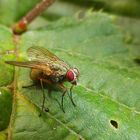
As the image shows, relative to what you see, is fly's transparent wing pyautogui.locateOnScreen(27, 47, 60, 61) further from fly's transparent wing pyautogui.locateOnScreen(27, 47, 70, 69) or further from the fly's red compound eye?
the fly's red compound eye

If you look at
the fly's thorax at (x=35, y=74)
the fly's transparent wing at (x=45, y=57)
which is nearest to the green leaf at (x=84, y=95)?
the fly's thorax at (x=35, y=74)

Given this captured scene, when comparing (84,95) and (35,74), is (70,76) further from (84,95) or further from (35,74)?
(35,74)

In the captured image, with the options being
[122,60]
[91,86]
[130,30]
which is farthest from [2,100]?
[130,30]

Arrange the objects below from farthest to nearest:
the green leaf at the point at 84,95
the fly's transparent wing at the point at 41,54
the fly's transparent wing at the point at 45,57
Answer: the fly's transparent wing at the point at 41,54
the fly's transparent wing at the point at 45,57
the green leaf at the point at 84,95

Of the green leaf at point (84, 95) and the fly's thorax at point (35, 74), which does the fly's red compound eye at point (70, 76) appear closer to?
the green leaf at point (84, 95)

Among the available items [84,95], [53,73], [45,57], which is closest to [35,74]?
[53,73]

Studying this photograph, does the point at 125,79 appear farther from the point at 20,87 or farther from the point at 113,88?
the point at 20,87

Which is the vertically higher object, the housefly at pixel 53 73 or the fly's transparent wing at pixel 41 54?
the fly's transparent wing at pixel 41 54

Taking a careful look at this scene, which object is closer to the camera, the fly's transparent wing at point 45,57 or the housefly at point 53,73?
the housefly at point 53,73
